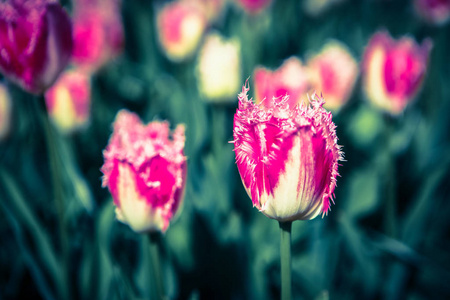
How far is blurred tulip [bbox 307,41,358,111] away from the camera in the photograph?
3.82 feet

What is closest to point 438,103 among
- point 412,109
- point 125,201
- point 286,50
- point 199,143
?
point 412,109

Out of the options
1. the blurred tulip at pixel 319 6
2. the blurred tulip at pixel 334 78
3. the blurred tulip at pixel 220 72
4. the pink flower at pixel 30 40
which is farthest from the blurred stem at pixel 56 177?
the blurred tulip at pixel 319 6

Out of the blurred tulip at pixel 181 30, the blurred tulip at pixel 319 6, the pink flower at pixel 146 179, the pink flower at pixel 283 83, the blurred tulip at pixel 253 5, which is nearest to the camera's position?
the pink flower at pixel 146 179

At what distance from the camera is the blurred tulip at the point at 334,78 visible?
1.17m

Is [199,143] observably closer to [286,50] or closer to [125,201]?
[125,201]

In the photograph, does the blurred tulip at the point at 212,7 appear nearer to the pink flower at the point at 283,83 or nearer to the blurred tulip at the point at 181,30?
the blurred tulip at the point at 181,30

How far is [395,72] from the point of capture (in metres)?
0.95

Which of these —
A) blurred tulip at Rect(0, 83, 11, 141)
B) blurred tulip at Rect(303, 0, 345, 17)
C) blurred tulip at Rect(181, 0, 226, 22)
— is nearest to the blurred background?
blurred tulip at Rect(0, 83, 11, 141)

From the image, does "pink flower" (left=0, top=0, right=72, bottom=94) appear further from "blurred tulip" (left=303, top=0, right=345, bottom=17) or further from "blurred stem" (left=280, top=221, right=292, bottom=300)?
"blurred tulip" (left=303, top=0, right=345, bottom=17)

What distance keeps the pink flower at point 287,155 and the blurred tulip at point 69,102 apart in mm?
900

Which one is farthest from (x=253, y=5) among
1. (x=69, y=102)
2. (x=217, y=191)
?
(x=217, y=191)

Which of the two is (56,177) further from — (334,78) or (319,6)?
(319,6)

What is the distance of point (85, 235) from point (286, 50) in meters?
1.46

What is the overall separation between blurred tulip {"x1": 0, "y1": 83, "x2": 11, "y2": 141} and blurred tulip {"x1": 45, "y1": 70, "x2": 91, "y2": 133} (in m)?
0.15
